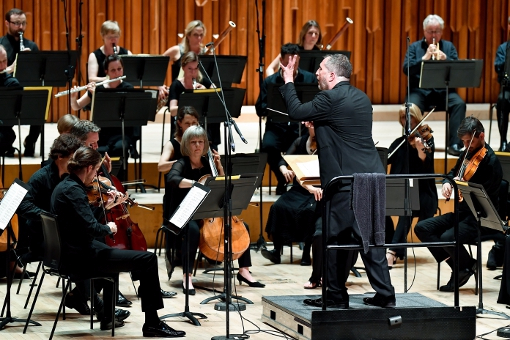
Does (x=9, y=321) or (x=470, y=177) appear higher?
(x=470, y=177)

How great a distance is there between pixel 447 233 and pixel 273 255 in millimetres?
1421

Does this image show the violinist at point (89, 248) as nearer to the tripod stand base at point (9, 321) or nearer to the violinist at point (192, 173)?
the tripod stand base at point (9, 321)

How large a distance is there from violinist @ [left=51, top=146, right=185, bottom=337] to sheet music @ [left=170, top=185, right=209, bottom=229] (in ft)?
0.78

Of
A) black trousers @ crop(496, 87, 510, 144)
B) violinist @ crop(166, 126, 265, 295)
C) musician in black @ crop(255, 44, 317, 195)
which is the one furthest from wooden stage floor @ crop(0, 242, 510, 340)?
black trousers @ crop(496, 87, 510, 144)

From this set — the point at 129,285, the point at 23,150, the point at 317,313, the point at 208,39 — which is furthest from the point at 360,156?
the point at 208,39

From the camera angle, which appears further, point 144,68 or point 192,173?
point 144,68

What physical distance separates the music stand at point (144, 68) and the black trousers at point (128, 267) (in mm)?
3038

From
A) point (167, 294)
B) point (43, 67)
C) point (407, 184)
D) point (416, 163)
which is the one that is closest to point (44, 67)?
point (43, 67)

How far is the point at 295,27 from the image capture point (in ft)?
35.2

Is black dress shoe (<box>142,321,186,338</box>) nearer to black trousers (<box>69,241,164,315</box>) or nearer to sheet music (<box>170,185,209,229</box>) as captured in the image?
black trousers (<box>69,241,164,315</box>)

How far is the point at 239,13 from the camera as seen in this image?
10578 mm

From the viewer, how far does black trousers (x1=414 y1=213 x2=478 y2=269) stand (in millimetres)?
6148

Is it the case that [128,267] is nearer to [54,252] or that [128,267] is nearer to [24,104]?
[54,252]

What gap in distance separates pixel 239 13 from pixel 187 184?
4.78 m
